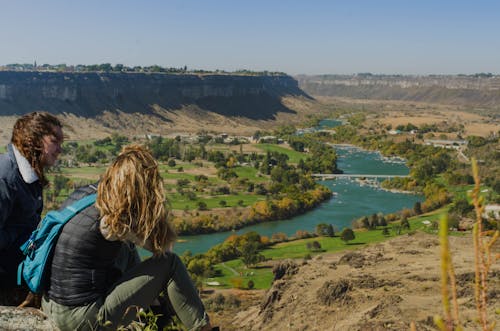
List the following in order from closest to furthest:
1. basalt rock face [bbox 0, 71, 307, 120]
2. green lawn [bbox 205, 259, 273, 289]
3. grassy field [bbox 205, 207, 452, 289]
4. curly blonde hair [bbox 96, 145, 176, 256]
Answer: curly blonde hair [bbox 96, 145, 176, 256] < green lawn [bbox 205, 259, 273, 289] < grassy field [bbox 205, 207, 452, 289] < basalt rock face [bbox 0, 71, 307, 120]

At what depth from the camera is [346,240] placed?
2877 cm

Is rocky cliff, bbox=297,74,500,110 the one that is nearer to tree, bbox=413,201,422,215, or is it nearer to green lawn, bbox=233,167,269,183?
green lawn, bbox=233,167,269,183

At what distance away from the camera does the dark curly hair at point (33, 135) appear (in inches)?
120

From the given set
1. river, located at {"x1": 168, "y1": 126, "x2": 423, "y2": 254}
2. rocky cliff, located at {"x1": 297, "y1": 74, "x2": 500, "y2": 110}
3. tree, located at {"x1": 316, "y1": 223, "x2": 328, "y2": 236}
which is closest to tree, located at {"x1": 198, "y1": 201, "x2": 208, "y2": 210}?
river, located at {"x1": 168, "y1": 126, "x2": 423, "y2": 254}

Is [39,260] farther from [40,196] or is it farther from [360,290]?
[360,290]

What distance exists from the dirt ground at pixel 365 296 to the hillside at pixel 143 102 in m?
38.0

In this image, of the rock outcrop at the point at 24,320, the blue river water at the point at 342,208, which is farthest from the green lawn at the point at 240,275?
the rock outcrop at the point at 24,320

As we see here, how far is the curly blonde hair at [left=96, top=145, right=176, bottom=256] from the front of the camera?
7.85 ft

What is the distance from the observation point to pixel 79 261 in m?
2.55

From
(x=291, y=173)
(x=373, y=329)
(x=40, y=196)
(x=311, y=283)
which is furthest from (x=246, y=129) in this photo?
(x=40, y=196)

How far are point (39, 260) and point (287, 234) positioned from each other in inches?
1163

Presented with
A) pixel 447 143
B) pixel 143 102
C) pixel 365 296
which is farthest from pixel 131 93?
pixel 365 296

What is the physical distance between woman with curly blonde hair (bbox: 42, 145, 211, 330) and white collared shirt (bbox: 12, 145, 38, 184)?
505mm

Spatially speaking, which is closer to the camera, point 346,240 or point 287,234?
point 346,240
